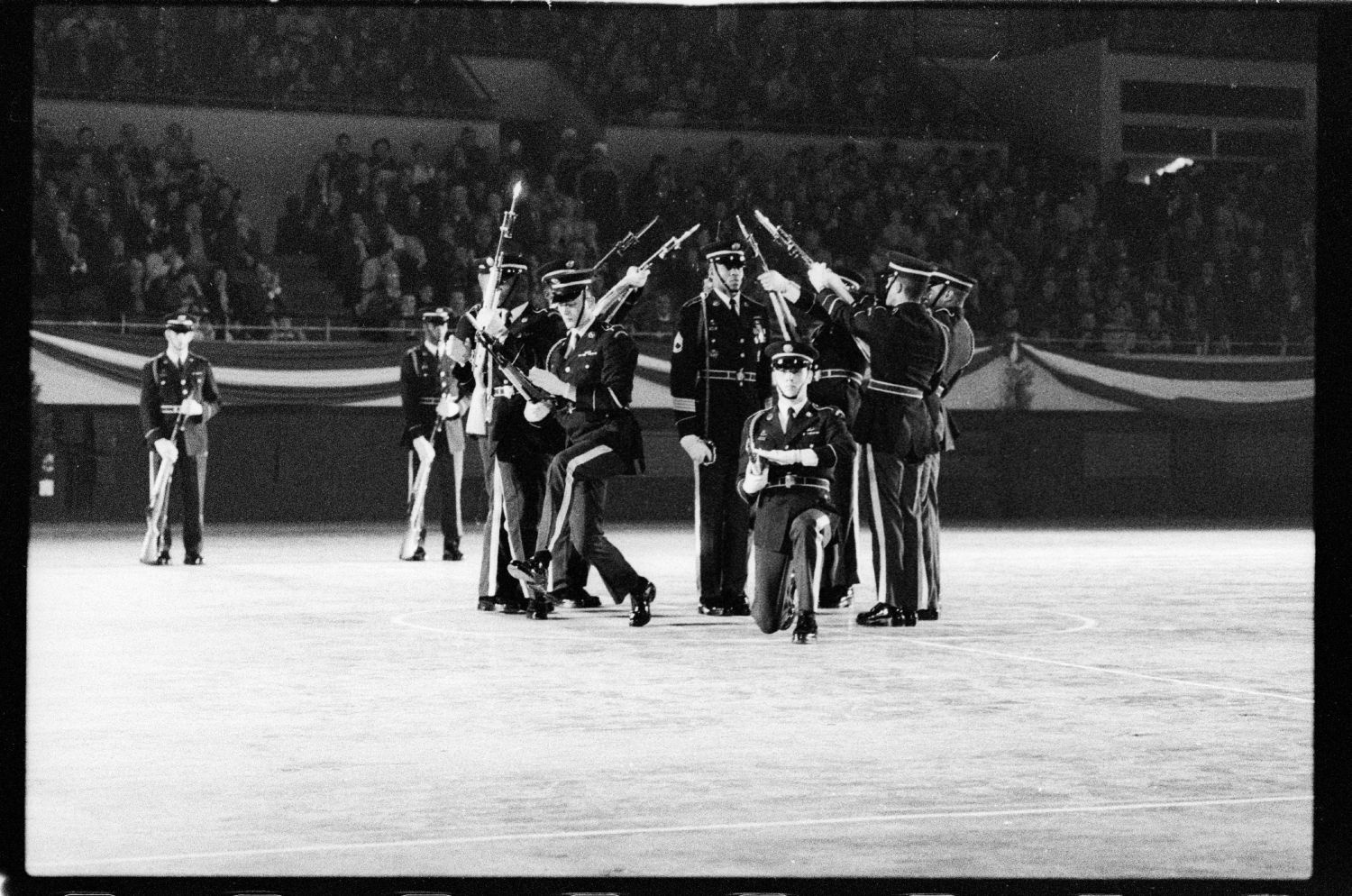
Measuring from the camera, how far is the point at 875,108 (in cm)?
2686

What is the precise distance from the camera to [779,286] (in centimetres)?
946

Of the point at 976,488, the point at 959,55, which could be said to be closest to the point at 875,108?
the point at 959,55

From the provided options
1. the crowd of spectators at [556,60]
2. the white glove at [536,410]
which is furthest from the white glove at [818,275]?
the crowd of spectators at [556,60]

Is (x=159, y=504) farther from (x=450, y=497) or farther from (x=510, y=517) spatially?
(x=510, y=517)

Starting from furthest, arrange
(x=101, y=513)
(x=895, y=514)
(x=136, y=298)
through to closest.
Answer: (x=136, y=298) < (x=101, y=513) < (x=895, y=514)

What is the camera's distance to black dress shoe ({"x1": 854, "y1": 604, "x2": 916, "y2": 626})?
378 inches

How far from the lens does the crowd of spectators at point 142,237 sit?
20109mm

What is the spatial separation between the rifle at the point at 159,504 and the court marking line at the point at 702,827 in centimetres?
933

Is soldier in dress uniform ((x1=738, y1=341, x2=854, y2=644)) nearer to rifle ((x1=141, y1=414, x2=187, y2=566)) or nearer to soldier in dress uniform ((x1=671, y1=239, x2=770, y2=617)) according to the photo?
soldier in dress uniform ((x1=671, y1=239, x2=770, y2=617))

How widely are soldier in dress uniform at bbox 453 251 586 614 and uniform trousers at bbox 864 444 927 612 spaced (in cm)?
173

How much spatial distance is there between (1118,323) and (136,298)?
11.9m

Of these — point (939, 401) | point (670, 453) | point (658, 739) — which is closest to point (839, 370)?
point (939, 401)

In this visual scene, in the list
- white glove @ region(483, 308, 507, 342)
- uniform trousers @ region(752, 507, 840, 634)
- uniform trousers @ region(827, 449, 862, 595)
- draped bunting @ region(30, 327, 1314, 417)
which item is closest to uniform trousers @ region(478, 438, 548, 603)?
white glove @ region(483, 308, 507, 342)

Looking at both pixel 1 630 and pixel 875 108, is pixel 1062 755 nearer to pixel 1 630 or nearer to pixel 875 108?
pixel 1 630
